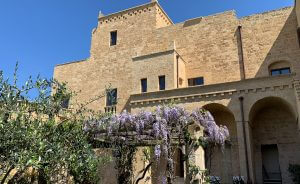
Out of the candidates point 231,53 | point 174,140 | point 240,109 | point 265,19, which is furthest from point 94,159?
point 265,19

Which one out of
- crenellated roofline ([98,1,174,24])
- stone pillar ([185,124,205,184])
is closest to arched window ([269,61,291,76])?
stone pillar ([185,124,205,184])

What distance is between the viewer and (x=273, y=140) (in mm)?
15250

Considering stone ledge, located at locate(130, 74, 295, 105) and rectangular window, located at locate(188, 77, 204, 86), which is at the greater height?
rectangular window, located at locate(188, 77, 204, 86)

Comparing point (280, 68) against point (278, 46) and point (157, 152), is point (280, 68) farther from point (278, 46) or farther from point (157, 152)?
point (157, 152)

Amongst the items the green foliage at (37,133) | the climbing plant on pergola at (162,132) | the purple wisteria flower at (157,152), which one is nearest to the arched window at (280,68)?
the climbing plant on pergola at (162,132)

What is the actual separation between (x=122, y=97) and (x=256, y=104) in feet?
28.8

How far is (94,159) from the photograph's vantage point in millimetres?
7977

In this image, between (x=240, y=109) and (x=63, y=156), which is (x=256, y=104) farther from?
(x=63, y=156)

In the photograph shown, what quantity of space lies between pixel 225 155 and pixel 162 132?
605 centimetres

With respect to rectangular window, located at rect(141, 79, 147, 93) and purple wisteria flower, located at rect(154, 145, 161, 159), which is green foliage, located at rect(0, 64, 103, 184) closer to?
purple wisteria flower, located at rect(154, 145, 161, 159)

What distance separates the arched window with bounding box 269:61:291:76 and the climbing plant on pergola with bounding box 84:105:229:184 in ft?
21.4

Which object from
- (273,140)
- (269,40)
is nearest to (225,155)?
(273,140)

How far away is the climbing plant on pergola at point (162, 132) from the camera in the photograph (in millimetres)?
10039

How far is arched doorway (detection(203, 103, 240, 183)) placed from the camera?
1492 cm
